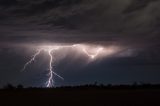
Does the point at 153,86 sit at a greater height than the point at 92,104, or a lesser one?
greater

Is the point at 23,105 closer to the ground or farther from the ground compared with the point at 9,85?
closer to the ground

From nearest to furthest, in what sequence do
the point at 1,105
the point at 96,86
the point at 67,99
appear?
the point at 1,105
the point at 67,99
the point at 96,86

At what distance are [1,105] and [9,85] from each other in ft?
83.7

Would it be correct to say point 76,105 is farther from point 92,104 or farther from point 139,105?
point 139,105

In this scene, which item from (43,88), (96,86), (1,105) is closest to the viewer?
(1,105)

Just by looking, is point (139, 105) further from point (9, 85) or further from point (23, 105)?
point (9, 85)

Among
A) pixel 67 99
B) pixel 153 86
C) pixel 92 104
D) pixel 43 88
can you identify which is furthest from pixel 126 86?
pixel 92 104

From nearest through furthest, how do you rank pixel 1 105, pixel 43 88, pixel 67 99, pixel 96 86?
pixel 1 105, pixel 67 99, pixel 43 88, pixel 96 86

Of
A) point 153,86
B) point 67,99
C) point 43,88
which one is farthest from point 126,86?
point 67,99

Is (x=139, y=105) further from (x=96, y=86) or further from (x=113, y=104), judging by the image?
(x=96, y=86)

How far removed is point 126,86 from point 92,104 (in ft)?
99.4

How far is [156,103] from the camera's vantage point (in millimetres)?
40969

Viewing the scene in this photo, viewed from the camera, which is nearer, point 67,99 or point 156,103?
point 156,103

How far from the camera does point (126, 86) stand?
69375 millimetres
